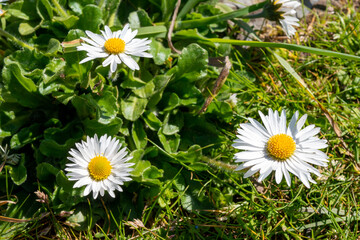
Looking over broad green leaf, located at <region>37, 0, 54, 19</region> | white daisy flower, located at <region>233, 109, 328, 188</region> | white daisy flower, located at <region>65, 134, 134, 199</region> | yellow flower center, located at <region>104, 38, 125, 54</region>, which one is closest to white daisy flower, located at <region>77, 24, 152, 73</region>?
yellow flower center, located at <region>104, 38, 125, 54</region>

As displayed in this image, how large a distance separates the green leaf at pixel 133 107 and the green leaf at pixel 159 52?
0.38 metres

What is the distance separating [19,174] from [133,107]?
978 mm

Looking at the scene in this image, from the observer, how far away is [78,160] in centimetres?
262

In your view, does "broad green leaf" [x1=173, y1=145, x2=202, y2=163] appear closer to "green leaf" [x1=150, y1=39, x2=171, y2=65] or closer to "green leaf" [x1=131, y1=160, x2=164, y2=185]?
"green leaf" [x1=131, y1=160, x2=164, y2=185]

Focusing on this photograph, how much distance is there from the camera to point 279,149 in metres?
2.52

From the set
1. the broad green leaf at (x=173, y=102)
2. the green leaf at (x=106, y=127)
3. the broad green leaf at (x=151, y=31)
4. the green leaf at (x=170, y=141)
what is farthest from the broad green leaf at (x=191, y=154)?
the broad green leaf at (x=151, y=31)

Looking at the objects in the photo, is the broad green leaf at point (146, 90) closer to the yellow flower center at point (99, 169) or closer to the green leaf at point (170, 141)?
the green leaf at point (170, 141)

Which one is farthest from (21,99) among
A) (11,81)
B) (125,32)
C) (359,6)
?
(359,6)

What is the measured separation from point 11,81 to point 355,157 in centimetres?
280

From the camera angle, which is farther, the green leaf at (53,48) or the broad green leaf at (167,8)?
the broad green leaf at (167,8)

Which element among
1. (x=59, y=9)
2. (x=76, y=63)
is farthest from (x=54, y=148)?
(x=59, y=9)

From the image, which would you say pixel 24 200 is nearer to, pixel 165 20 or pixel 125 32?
pixel 125 32

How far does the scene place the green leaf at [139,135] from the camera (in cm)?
312

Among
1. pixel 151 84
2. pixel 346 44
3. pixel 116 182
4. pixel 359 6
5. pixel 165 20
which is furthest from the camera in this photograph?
pixel 359 6
